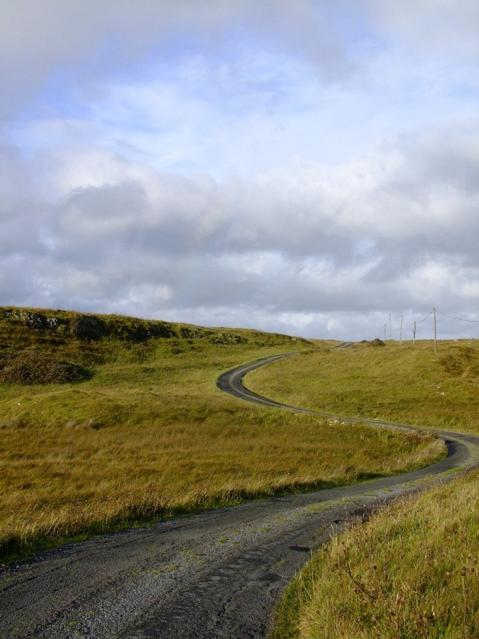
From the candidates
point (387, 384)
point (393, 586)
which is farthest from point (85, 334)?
point (393, 586)

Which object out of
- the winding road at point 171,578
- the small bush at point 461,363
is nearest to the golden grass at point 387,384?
the small bush at point 461,363

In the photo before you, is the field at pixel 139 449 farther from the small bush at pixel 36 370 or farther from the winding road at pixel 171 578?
→ the winding road at pixel 171 578

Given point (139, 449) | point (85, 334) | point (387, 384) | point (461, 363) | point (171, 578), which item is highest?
point (85, 334)

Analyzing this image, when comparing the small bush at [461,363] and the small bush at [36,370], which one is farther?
the small bush at [461,363]

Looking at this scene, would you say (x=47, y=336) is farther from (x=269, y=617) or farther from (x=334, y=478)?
(x=269, y=617)

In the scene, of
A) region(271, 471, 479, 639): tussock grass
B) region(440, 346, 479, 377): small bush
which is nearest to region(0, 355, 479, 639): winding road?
region(271, 471, 479, 639): tussock grass

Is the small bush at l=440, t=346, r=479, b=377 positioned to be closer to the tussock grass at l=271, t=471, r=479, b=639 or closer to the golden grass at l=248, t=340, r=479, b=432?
the golden grass at l=248, t=340, r=479, b=432

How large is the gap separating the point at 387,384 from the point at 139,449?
40767 mm

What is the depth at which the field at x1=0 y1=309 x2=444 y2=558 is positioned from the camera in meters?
14.1

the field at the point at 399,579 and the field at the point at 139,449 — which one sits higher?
the field at the point at 399,579

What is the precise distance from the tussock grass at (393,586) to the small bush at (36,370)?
189ft

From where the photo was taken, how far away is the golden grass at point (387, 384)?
5206 cm

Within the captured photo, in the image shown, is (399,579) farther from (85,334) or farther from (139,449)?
(85,334)

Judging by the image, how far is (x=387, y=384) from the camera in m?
64.0
